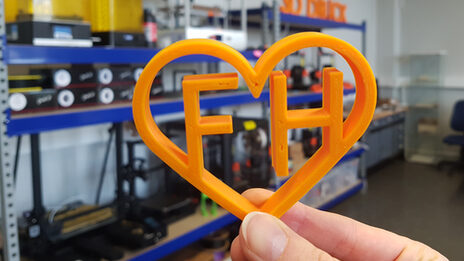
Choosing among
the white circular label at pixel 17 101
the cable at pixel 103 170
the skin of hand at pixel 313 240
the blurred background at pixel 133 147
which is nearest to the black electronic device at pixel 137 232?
the blurred background at pixel 133 147

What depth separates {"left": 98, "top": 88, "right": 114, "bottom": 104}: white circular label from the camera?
6.41 ft

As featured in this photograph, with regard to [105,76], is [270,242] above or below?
below

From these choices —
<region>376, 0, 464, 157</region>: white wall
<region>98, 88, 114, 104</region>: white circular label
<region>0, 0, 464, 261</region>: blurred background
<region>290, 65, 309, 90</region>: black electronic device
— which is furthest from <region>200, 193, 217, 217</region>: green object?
<region>376, 0, 464, 157</region>: white wall

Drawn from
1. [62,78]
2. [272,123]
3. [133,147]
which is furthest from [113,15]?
[272,123]

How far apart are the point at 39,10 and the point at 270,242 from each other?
1.52 meters

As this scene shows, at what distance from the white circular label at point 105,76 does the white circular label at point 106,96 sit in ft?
0.12

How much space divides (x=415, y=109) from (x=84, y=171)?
16.8 feet

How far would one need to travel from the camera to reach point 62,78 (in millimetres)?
1795

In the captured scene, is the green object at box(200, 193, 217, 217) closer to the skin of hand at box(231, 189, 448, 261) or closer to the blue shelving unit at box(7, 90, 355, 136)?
the blue shelving unit at box(7, 90, 355, 136)

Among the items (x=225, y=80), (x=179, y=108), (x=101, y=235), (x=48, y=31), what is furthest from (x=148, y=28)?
(x=225, y=80)

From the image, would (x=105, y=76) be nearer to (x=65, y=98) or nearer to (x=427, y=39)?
(x=65, y=98)

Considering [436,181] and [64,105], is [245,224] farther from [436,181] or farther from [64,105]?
[436,181]

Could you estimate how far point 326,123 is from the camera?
26.4 inches

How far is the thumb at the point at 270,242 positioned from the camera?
63cm
